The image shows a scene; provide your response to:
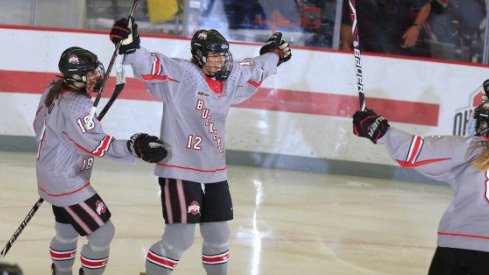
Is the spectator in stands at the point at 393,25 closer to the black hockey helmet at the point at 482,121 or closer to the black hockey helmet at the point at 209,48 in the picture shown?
the black hockey helmet at the point at 209,48

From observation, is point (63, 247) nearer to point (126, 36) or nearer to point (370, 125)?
point (126, 36)

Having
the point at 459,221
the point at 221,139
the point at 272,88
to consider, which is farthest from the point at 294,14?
the point at 459,221

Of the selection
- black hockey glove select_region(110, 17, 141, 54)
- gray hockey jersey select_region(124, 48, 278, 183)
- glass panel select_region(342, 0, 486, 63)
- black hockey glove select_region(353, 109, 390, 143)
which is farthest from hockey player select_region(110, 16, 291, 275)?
glass panel select_region(342, 0, 486, 63)

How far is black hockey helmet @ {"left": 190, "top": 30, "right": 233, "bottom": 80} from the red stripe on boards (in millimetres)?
3521

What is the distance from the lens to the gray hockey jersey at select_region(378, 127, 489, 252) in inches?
120

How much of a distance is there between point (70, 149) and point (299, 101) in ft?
Result: 12.6

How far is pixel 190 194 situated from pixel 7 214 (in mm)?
1942

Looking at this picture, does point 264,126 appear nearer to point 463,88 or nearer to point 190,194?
point 463,88

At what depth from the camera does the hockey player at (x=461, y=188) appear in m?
3.04

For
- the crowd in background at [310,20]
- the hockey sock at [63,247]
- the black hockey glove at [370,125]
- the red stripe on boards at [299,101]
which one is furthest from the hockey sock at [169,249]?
the crowd in background at [310,20]

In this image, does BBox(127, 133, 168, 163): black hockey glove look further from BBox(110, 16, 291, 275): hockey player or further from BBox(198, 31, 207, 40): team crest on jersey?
BBox(198, 31, 207, 40): team crest on jersey

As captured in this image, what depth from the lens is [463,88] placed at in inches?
287

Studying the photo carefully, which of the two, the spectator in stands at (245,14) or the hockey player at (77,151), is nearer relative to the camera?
the hockey player at (77,151)

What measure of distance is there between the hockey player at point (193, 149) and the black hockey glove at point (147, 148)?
0.69 ft
